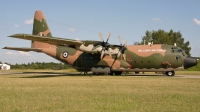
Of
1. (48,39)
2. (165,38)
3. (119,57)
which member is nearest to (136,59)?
(119,57)

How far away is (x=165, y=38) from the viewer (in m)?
82.4

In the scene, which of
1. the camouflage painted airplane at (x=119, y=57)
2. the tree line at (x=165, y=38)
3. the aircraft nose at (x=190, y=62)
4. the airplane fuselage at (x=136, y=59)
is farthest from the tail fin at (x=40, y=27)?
the tree line at (x=165, y=38)

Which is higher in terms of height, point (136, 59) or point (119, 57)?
point (119, 57)

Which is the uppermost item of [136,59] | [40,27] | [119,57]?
[40,27]

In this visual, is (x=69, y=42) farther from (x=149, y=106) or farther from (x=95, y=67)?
(x=149, y=106)

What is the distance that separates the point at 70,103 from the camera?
30.5ft

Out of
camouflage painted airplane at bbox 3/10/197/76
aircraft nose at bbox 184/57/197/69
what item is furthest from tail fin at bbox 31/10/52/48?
aircraft nose at bbox 184/57/197/69

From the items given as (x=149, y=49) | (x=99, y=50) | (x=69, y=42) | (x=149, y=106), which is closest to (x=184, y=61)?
(x=149, y=49)

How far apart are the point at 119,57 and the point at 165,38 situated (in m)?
55.1

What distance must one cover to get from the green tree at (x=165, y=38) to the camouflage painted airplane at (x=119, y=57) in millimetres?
53578

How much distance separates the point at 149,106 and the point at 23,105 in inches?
174

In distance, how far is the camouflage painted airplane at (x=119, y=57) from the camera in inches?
1144

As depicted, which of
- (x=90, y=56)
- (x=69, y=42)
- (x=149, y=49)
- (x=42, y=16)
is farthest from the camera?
(x=42, y=16)

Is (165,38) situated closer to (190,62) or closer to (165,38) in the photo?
(165,38)
